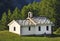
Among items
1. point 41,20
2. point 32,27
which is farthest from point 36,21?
point 32,27

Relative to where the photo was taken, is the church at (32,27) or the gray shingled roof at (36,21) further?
the gray shingled roof at (36,21)

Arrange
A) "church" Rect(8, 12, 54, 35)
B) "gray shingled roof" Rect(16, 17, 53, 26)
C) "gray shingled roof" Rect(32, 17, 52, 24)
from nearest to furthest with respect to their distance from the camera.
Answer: "church" Rect(8, 12, 54, 35) < "gray shingled roof" Rect(16, 17, 53, 26) < "gray shingled roof" Rect(32, 17, 52, 24)

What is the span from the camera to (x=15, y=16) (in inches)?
3866

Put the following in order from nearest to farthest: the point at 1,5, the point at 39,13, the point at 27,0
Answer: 1. the point at 39,13
2. the point at 1,5
3. the point at 27,0

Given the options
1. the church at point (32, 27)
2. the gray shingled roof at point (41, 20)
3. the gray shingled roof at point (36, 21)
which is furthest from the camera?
the gray shingled roof at point (41, 20)

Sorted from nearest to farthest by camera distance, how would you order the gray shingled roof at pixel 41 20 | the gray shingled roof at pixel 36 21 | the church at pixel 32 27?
the church at pixel 32 27 → the gray shingled roof at pixel 36 21 → the gray shingled roof at pixel 41 20

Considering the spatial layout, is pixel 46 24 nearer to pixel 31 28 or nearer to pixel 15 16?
pixel 31 28

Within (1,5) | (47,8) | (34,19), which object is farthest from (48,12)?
(1,5)

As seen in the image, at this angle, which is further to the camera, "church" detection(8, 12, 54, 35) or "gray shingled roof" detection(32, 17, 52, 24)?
"gray shingled roof" detection(32, 17, 52, 24)

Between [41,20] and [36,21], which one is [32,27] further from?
[41,20]

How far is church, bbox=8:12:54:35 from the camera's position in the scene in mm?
77125

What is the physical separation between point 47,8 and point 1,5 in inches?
2615

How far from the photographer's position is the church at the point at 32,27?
253 ft

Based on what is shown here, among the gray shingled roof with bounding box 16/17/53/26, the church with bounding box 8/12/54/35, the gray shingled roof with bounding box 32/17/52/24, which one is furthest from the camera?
the gray shingled roof with bounding box 32/17/52/24
